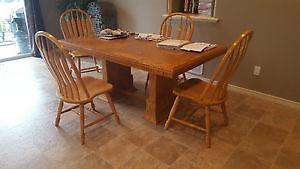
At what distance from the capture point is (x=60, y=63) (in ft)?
5.52

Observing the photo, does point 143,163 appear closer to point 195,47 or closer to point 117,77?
point 195,47

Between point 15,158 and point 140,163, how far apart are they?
0.93 m

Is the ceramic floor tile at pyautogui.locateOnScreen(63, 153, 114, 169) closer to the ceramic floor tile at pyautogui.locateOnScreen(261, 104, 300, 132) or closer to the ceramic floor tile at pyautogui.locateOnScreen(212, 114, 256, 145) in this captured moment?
the ceramic floor tile at pyautogui.locateOnScreen(212, 114, 256, 145)

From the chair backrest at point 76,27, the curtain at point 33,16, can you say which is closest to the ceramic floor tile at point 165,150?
the chair backrest at point 76,27

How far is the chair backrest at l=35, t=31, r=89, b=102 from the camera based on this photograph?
1.62 meters

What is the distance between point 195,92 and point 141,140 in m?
0.60

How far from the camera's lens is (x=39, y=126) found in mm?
2141

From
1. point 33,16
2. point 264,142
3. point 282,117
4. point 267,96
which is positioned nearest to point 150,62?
point 264,142

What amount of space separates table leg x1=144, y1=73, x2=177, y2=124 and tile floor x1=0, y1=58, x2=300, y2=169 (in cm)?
11

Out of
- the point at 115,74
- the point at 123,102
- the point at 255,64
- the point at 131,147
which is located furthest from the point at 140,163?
the point at 255,64

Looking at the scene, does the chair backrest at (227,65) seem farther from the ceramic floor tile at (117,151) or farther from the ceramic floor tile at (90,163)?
the ceramic floor tile at (90,163)

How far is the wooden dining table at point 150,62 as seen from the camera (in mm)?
1628

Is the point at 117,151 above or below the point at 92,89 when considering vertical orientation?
below

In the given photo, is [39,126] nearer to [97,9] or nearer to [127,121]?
[127,121]
